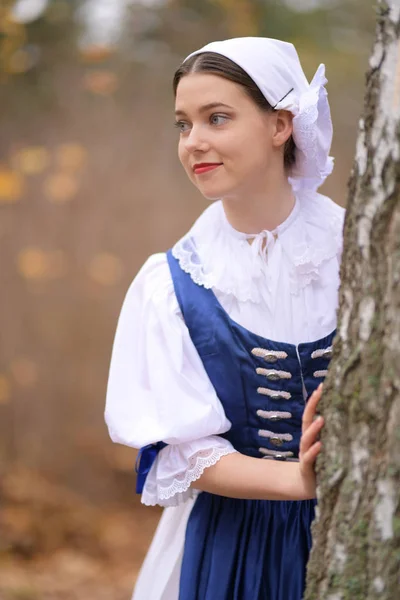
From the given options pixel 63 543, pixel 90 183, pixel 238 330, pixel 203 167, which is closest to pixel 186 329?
pixel 238 330

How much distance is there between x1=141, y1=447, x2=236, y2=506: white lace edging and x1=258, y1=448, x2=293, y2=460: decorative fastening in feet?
0.29

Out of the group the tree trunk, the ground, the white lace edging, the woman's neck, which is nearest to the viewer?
the tree trunk

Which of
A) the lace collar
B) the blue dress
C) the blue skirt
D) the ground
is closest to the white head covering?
the lace collar

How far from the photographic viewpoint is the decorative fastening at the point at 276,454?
1628mm

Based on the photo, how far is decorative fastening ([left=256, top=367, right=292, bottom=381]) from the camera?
1.58m

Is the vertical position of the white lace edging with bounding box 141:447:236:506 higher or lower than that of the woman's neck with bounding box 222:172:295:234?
lower

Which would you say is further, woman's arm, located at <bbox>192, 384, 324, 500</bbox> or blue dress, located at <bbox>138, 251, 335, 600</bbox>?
blue dress, located at <bbox>138, 251, 335, 600</bbox>

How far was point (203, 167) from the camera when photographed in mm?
1597

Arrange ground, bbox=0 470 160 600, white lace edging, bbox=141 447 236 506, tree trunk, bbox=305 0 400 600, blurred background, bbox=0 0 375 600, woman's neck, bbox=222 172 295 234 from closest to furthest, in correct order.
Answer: tree trunk, bbox=305 0 400 600 < white lace edging, bbox=141 447 236 506 < woman's neck, bbox=222 172 295 234 < ground, bbox=0 470 160 600 < blurred background, bbox=0 0 375 600

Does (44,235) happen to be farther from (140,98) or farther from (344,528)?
(344,528)

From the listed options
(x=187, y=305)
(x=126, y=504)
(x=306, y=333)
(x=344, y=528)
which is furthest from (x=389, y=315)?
(x=126, y=504)

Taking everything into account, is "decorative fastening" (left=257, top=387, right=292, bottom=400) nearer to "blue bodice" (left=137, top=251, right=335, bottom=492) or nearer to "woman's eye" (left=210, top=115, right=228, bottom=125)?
"blue bodice" (left=137, top=251, right=335, bottom=492)

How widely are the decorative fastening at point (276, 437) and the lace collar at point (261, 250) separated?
0.88 ft

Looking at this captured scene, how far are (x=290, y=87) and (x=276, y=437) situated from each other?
0.71 metres
